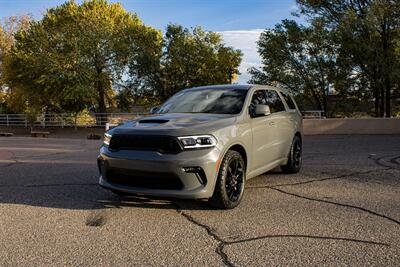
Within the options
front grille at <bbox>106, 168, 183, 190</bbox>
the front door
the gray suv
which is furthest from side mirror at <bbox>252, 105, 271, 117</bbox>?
front grille at <bbox>106, 168, 183, 190</bbox>

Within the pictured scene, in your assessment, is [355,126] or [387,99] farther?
[387,99]

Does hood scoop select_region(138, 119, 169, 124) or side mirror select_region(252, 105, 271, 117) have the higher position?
side mirror select_region(252, 105, 271, 117)

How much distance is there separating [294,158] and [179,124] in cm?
348

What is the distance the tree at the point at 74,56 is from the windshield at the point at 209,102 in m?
27.2

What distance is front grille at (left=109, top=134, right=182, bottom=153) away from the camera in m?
5.55

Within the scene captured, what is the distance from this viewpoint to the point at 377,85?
28.2 m

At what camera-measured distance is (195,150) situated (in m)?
5.58

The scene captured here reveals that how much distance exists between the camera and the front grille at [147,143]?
5551mm

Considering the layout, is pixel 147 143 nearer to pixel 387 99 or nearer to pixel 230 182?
pixel 230 182

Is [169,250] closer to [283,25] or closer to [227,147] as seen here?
[227,147]

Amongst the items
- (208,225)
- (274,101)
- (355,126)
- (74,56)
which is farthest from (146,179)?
(74,56)

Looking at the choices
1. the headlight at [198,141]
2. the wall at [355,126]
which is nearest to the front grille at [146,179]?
the headlight at [198,141]

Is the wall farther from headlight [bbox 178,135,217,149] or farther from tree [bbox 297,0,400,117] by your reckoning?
headlight [bbox 178,135,217,149]

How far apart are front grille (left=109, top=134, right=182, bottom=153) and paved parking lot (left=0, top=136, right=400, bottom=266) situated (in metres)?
0.83
